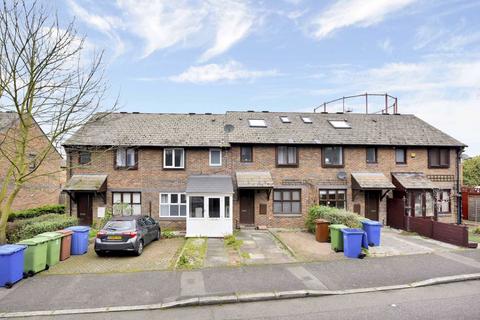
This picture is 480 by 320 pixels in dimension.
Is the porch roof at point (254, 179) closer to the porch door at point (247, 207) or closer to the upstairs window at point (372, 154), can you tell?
the porch door at point (247, 207)

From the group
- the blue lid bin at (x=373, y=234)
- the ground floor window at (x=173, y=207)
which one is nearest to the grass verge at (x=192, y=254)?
the ground floor window at (x=173, y=207)

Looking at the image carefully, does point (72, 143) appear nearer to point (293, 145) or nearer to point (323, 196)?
point (293, 145)

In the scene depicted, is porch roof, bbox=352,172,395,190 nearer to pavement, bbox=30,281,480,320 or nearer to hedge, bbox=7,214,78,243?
pavement, bbox=30,281,480,320

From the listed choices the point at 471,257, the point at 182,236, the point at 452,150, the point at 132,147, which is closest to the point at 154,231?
the point at 182,236

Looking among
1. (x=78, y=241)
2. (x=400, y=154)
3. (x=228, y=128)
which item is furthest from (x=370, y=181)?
(x=78, y=241)

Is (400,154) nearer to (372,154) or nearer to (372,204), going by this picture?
A: (372,154)

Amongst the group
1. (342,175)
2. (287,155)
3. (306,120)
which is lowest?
(342,175)

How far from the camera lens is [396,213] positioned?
18.3 m

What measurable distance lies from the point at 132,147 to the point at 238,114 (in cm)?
805

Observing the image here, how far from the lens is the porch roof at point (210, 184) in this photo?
52.7 ft

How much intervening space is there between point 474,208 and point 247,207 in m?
17.4

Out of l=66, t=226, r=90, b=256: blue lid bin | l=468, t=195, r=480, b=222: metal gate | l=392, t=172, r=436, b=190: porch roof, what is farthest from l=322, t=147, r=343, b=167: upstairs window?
l=66, t=226, r=90, b=256: blue lid bin

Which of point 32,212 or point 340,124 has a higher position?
point 340,124

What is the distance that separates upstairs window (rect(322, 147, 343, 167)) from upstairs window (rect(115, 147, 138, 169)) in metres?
12.0
